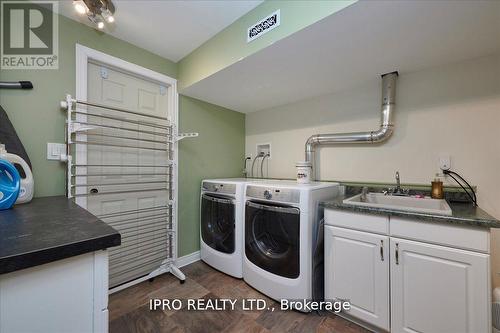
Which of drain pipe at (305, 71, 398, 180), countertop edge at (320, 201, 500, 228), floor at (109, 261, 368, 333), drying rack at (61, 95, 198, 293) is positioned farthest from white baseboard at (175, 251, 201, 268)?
drain pipe at (305, 71, 398, 180)

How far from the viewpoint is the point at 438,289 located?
1099mm

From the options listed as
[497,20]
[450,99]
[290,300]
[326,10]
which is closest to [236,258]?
[290,300]

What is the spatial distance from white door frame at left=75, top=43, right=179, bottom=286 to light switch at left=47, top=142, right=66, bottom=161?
3.8 inches

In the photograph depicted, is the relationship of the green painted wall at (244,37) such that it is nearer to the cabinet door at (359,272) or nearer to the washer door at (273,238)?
the washer door at (273,238)

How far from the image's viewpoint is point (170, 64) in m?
2.09

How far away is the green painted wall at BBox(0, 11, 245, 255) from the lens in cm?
136

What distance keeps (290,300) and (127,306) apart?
4.09 ft

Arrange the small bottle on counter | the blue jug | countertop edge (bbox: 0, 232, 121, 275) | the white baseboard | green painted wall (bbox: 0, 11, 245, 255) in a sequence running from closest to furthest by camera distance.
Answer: countertop edge (bbox: 0, 232, 121, 275), the blue jug, green painted wall (bbox: 0, 11, 245, 255), the small bottle on counter, the white baseboard

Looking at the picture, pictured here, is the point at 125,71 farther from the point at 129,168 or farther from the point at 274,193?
the point at 274,193

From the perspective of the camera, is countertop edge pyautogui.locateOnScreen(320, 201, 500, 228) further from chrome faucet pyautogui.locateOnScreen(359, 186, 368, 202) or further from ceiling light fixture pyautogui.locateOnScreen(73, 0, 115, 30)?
ceiling light fixture pyautogui.locateOnScreen(73, 0, 115, 30)

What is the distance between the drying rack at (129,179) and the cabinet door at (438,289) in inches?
66.7

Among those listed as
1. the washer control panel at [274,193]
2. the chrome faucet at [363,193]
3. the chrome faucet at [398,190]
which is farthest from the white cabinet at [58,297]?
the chrome faucet at [398,190]

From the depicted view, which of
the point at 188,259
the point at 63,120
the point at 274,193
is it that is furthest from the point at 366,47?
the point at 188,259

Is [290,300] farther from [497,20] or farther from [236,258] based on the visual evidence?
[497,20]
